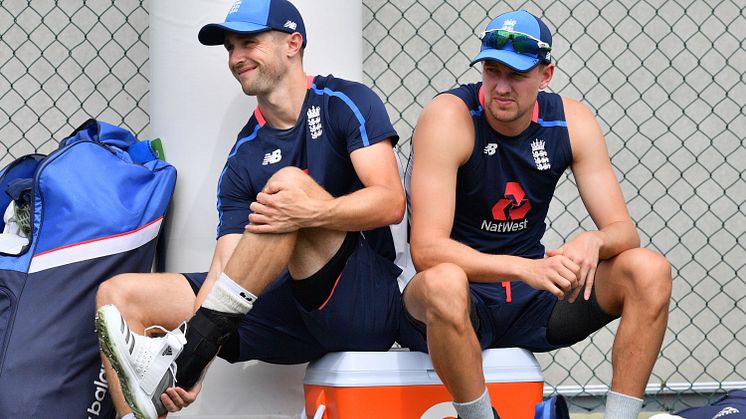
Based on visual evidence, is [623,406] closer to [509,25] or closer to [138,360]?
[509,25]

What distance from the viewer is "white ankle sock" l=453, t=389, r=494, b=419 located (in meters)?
2.36

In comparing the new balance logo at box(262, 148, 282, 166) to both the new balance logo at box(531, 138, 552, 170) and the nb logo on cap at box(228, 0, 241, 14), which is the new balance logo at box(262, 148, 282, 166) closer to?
the nb logo on cap at box(228, 0, 241, 14)

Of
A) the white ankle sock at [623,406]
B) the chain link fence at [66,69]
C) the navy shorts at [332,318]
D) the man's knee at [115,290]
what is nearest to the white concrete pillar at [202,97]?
the navy shorts at [332,318]

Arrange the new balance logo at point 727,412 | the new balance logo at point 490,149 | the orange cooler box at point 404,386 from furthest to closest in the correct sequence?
the new balance logo at point 490,149
the orange cooler box at point 404,386
the new balance logo at point 727,412

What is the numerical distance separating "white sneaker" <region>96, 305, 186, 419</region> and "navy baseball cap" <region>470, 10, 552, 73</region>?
1.08m

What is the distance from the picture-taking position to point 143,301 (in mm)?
2643

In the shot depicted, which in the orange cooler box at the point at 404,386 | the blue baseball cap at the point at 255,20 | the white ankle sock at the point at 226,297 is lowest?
the orange cooler box at the point at 404,386

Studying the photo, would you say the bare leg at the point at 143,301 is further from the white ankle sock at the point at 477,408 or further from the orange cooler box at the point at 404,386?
the white ankle sock at the point at 477,408

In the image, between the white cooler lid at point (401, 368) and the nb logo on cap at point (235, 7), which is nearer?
the white cooler lid at point (401, 368)

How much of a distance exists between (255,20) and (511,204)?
0.87m

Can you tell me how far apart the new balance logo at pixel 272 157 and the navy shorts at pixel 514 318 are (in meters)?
0.56

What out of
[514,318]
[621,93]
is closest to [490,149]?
[514,318]

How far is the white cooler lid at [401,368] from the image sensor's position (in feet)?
8.34

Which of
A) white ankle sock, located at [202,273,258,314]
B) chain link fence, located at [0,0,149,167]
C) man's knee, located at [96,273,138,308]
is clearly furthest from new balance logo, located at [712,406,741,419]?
chain link fence, located at [0,0,149,167]
